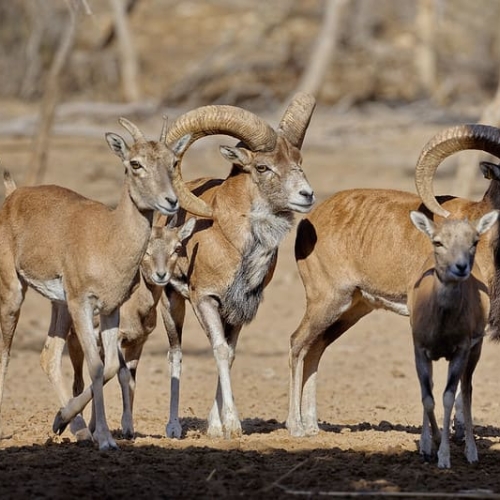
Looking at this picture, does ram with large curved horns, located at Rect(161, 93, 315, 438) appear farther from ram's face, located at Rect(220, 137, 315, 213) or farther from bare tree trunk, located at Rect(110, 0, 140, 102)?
bare tree trunk, located at Rect(110, 0, 140, 102)

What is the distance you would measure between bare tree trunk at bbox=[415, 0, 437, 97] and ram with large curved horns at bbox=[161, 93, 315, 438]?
27.2 m

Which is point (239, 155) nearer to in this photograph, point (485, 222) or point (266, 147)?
point (266, 147)

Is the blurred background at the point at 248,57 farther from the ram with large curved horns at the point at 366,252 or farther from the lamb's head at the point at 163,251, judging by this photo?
the lamb's head at the point at 163,251

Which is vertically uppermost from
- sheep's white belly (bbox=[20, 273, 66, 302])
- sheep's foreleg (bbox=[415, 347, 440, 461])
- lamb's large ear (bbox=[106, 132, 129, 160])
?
lamb's large ear (bbox=[106, 132, 129, 160])

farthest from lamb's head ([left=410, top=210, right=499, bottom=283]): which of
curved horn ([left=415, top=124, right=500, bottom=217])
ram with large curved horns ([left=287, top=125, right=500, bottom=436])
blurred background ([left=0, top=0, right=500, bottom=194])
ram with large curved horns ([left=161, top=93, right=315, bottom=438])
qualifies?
blurred background ([left=0, top=0, right=500, bottom=194])

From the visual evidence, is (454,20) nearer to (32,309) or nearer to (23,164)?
(23,164)

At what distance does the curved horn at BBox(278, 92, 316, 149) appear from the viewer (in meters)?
12.5

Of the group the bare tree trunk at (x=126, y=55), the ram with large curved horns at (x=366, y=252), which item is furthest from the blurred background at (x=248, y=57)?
the ram with large curved horns at (x=366, y=252)

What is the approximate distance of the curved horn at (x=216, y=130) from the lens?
1212cm

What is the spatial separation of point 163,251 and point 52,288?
1.06 metres

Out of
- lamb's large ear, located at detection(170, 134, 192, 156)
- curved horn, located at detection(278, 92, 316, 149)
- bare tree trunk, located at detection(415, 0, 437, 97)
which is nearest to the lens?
lamb's large ear, located at detection(170, 134, 192, 156)

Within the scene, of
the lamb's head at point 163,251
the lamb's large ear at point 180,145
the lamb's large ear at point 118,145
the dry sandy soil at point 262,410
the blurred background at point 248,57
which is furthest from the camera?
Answer: the blurred background at point 248,57

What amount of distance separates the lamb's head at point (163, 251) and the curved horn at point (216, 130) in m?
0.30

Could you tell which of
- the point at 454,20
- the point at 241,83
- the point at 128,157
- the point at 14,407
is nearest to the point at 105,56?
the point at 241,83
